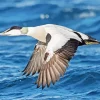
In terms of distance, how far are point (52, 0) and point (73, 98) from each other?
8.74m

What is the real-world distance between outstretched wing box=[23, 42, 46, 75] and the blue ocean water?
1.27ft

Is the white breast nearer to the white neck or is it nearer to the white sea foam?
the white neck

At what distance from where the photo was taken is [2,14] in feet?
50.4

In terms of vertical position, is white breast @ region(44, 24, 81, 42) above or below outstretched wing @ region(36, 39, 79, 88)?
Answer: above

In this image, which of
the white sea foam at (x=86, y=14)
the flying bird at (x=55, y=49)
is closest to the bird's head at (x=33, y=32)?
the flying bird at (x=55, y=49)

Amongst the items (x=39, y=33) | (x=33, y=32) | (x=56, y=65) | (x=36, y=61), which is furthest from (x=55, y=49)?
(x=36, y=61)

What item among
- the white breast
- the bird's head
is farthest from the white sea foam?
the white breast

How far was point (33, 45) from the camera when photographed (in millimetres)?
12297

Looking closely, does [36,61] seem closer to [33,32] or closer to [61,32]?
[33,32]

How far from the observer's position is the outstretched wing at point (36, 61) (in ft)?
27.4

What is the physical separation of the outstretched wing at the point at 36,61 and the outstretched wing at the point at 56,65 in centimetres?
101

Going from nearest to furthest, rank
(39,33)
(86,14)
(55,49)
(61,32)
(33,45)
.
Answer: (55,49)
(61,32)
(39,33)
(33,45)
(86,14)

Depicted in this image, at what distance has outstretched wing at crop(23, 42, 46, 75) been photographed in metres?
8.35

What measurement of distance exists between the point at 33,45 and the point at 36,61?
389cm
